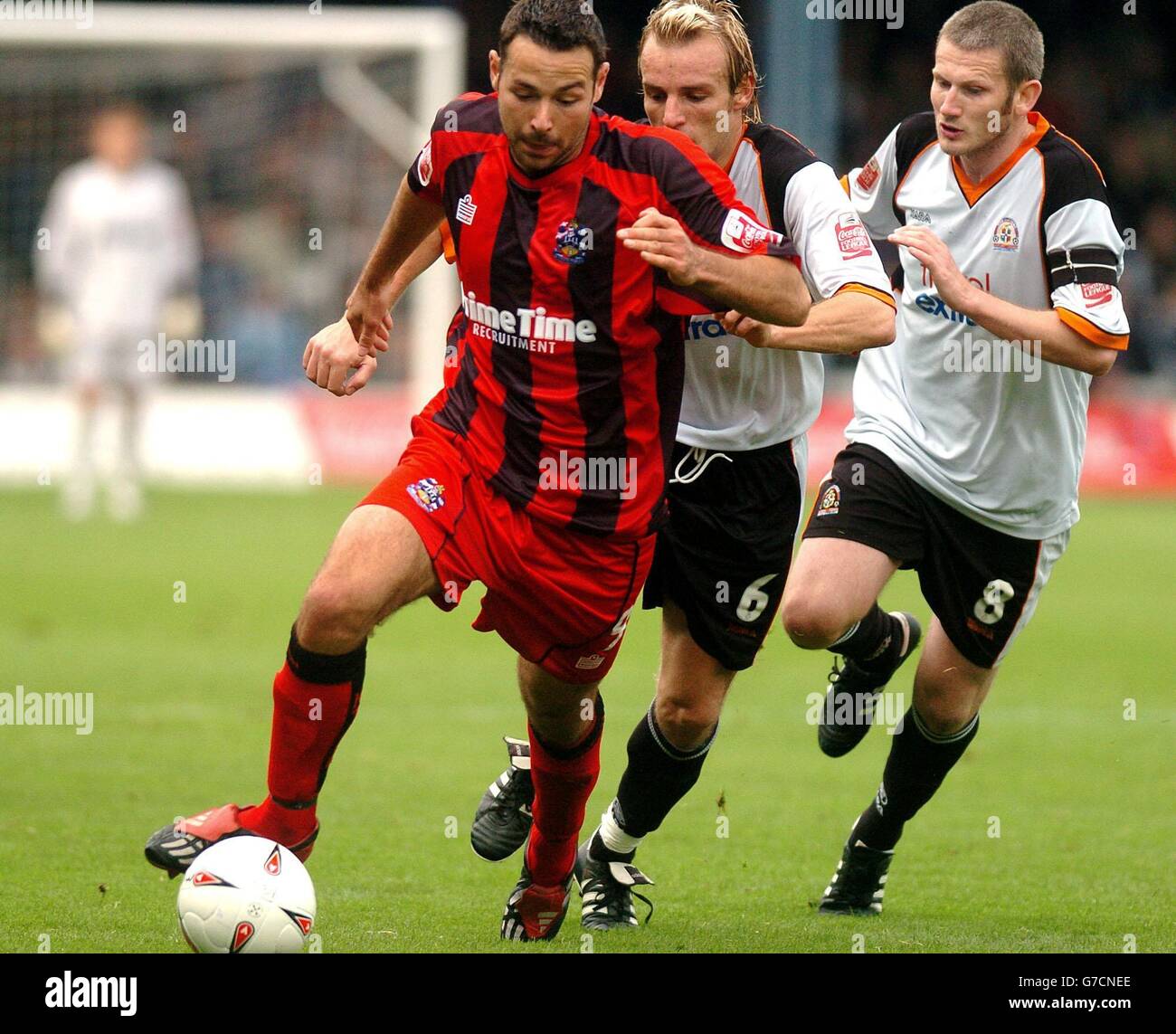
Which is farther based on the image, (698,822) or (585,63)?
(698,822)

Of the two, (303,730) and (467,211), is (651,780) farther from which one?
(467,211)

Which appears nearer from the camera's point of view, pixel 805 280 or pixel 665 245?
pixel 665 245

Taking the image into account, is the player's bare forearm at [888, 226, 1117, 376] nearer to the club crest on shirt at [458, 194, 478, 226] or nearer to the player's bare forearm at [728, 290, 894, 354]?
the player's bare forearm at [728, 290, 894, 354]

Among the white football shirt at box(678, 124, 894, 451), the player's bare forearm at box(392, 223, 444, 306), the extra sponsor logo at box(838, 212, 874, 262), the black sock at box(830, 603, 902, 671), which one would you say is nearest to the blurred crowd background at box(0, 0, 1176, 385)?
the black sock at box(830, 603, 902, 671)

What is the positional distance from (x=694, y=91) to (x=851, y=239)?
2.03ft

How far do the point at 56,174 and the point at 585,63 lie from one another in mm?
16567

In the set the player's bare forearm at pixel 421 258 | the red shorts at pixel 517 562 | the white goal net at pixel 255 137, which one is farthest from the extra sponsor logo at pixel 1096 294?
the white goal net at pixel 255 137

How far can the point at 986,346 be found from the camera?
5691 millimetres

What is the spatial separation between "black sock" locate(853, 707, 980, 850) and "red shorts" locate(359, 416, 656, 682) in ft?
4.07

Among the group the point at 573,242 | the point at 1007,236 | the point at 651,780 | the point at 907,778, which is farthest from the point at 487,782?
the point at 573,242

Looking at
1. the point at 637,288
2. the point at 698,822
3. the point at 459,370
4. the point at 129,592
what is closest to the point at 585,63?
the point at 637,288

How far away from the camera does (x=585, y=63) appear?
14.8ft

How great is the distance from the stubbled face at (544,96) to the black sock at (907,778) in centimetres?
226
